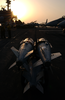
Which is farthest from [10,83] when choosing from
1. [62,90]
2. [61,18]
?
A: [61,18]

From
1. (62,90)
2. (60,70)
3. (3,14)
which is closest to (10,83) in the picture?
(62,90)

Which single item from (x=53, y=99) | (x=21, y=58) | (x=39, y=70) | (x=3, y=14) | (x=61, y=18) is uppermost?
(x=3, y=14)

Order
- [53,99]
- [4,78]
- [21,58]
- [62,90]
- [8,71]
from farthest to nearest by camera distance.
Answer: [8,71], [4,78], [62,90], [53,99], [21,58]

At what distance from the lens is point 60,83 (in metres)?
6.14

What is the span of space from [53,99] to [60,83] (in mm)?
1675

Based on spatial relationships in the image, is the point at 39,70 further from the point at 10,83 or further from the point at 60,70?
the point at 60,70

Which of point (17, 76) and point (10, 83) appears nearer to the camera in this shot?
point (10, 83)

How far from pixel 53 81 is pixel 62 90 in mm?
992

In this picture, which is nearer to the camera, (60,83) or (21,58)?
(21,58)

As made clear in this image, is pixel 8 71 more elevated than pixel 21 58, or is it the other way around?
pixel 21 58

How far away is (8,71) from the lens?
7801 millimetres

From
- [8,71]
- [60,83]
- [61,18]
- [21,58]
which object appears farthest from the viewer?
[61,18]

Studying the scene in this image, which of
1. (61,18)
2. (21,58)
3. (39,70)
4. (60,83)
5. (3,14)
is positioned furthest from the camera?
(3,14)

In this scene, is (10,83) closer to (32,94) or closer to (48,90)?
(32,94)
